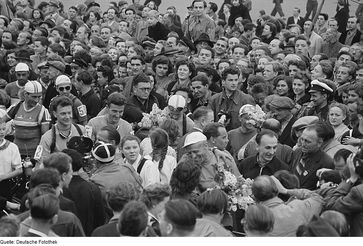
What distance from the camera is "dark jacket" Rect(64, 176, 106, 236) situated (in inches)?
293

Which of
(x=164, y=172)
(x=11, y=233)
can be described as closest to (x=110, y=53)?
(x=164, y=172)

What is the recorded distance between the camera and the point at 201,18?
18.2m

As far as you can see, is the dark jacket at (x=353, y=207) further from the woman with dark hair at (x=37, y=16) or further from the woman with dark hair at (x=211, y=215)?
the woman with dark hair at (x=37, y=16)

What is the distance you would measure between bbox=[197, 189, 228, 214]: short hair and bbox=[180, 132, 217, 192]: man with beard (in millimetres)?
1586

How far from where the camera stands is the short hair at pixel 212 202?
6703 millimetres

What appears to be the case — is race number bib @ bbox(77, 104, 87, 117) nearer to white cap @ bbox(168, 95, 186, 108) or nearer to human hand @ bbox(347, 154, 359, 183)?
white cap @ bbox(168, 95, 186, 108)

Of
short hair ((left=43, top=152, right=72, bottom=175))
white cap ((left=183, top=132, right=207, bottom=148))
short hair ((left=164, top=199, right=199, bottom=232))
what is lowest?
white cap ((left=183, top=132, right=207, bottom=148))

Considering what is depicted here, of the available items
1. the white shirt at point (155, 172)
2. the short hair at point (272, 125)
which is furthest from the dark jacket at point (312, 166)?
the white shirt at point (155, 172)

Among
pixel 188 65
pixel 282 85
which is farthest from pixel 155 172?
pixel 188 65

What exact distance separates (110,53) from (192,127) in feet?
18.7

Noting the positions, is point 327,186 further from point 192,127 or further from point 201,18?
point 201,18

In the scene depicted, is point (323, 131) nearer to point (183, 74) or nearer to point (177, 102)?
point (177, 102)

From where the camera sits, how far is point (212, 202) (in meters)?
6.72

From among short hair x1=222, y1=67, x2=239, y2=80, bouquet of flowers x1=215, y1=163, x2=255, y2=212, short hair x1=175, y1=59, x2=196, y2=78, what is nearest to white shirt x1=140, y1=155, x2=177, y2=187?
bouquet of flowers x1=215, y1=163, x2=255, y2=212
